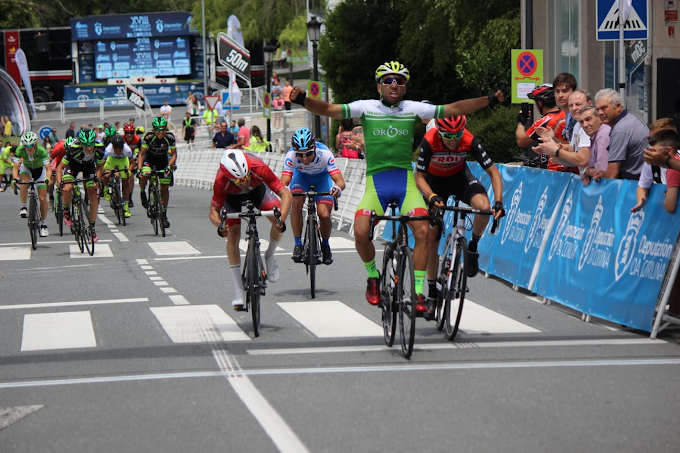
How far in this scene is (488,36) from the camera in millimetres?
31297

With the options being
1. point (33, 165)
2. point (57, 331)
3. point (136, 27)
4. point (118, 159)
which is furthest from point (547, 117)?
point (136, 27)

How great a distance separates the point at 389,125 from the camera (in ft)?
31.8

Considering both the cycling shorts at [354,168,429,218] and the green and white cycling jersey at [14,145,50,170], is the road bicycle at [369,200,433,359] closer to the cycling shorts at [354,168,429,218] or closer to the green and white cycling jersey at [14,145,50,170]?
the cycling shorts at [354,168,429,218]

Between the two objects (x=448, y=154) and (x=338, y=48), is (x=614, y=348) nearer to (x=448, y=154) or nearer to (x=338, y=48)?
(x=448, y=154)

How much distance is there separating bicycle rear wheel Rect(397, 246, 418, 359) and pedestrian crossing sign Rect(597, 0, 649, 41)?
5.46m

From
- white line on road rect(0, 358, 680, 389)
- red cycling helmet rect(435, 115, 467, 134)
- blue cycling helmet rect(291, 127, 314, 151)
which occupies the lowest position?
white line on road rect(0, 358, 680, 389)

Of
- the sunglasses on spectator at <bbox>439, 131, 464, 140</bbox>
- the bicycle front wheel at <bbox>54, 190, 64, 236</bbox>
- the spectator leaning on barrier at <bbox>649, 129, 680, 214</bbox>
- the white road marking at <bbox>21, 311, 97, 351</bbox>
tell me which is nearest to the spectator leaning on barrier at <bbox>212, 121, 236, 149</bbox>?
the bicycle front wheel at <bbox>54, 190, 64, 236</bbox>

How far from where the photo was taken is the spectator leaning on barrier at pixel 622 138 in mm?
10898

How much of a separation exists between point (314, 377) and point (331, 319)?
291cm

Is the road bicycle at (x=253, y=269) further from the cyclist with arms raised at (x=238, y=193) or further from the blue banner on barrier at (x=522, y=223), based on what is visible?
the blue banner on barrier at (x=522, y=223)

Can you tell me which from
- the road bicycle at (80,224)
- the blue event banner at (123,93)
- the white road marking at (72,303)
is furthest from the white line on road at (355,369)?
the blue event banner at (123,93)

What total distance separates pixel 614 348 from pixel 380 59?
120 ft

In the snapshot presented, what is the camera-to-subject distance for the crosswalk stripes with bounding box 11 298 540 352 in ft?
33.4

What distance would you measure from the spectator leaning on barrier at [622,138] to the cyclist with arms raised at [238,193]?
3.11m
